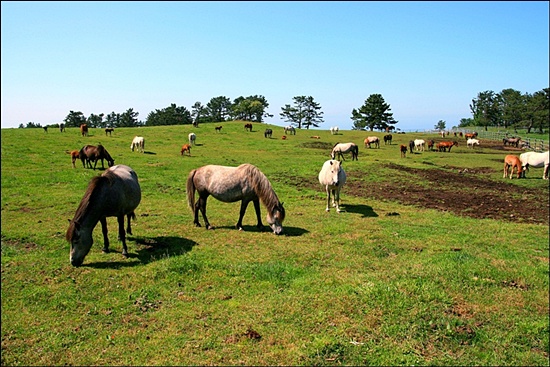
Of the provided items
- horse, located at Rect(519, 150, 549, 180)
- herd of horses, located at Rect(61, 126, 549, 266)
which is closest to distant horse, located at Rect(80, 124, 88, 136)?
herd of horses, located at Rect(61, 126, 549, 266)

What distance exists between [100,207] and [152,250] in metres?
1.63

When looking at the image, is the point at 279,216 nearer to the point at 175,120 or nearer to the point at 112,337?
the point at 112,337

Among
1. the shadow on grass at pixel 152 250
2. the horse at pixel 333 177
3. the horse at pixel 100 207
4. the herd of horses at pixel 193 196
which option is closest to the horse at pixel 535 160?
the herd of horses at pixel 193 196

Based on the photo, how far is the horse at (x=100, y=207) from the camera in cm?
799

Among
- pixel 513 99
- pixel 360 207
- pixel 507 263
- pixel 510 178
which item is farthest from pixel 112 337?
pixel 513 99

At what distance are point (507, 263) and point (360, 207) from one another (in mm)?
6849

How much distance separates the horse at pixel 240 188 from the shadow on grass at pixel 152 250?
5.18 ft

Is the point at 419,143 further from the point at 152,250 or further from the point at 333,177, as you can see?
the point at 152,250

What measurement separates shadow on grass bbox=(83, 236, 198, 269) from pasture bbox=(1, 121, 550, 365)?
51 millimetres

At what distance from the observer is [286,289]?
282 inches

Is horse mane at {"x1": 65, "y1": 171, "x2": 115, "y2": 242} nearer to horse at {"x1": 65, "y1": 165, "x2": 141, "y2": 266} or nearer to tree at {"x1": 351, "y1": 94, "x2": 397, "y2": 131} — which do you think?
horse at {"x1": 65, "y1": 165, "x2": 141, "y2": 266}

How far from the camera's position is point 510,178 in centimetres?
2156

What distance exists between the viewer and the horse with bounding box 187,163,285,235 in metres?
10.8

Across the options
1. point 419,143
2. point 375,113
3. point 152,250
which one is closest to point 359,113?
point 375,113
